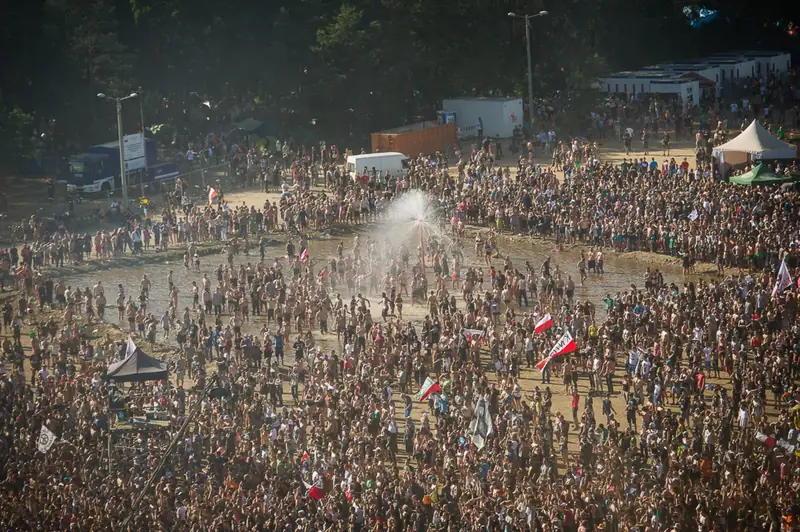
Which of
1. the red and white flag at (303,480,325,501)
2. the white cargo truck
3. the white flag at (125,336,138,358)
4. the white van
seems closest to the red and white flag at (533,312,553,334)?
the red and white flag at (303,480,325,501)

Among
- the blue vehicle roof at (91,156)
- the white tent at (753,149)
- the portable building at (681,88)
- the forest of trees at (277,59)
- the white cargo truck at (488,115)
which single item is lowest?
the white tent at (753,149)

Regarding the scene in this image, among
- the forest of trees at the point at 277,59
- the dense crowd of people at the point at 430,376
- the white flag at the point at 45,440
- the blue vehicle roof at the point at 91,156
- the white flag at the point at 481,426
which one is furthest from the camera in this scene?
the forest of trees at the point at 277,59

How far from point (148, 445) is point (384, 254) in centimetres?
1686

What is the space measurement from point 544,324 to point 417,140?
1100 inches

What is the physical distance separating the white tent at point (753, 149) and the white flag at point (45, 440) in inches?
1223

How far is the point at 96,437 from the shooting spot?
108ft

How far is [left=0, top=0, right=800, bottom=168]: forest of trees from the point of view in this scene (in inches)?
2613

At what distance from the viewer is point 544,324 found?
3672 centimetres

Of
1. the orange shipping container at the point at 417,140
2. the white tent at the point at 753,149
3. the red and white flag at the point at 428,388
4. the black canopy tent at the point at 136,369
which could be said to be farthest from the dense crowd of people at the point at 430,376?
the orange shipping container at the point at 417,140

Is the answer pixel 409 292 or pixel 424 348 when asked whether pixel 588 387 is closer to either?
pixel 424 348

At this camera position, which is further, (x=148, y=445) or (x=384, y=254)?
(x=384, y=254)

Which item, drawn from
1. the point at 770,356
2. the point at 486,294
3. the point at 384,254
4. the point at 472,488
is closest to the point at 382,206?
the point at 384,254

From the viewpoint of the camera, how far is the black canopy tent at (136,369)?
33.2m

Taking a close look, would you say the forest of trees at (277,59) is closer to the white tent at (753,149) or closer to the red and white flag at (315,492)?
the white tent at (753,149)
